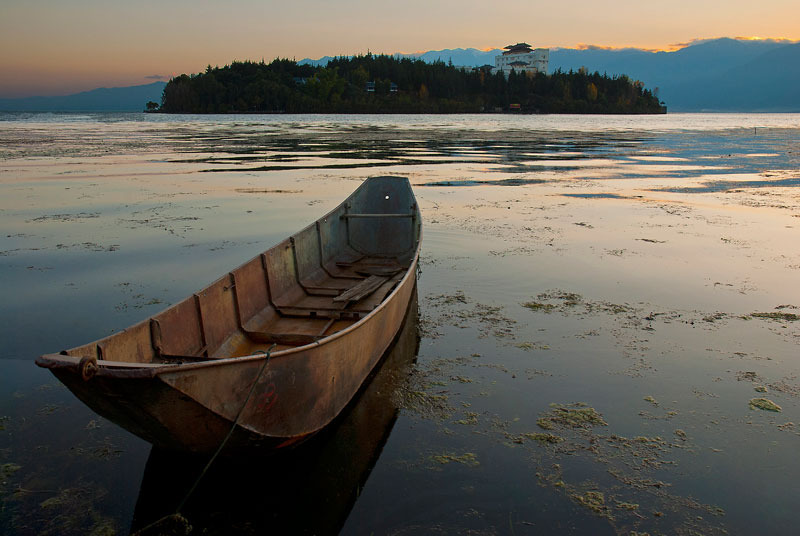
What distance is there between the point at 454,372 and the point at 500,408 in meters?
0.89

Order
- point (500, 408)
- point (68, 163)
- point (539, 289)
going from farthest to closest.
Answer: point (68, 163)
point (539, 289)
point (500, 408)

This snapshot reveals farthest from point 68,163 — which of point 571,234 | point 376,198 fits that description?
point 571,234

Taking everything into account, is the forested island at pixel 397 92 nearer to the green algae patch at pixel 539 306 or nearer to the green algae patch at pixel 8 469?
the green algae patch at pixel 539 306

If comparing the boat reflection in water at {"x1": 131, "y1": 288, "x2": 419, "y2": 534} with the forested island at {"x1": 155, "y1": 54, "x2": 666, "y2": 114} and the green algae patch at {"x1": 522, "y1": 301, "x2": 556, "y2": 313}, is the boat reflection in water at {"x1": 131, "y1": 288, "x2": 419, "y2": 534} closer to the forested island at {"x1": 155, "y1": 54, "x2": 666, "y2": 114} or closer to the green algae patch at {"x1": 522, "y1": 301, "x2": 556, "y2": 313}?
the green algae patch at {"x1": 522, "y1": 301, "x2": 556, "y2": 313}

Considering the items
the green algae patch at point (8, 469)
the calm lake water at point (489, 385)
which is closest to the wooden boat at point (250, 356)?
the calm lake water at point (489, 385)

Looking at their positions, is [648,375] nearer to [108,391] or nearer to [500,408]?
[500,408]

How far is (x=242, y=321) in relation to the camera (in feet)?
20.8

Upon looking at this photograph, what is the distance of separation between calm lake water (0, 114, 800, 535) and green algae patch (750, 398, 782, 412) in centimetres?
4

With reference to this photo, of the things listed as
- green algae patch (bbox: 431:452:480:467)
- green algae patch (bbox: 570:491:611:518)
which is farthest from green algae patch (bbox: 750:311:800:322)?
green algae patch (bbox: 431:452:480:467)

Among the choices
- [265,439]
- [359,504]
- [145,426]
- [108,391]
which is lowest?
[359,504]

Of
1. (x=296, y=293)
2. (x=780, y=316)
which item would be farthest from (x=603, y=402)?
(x=296, y=293)

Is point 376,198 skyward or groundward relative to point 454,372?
skyward

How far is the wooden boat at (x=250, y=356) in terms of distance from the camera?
140 inches

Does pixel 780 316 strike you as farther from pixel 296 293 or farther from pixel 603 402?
pixel 296 293
